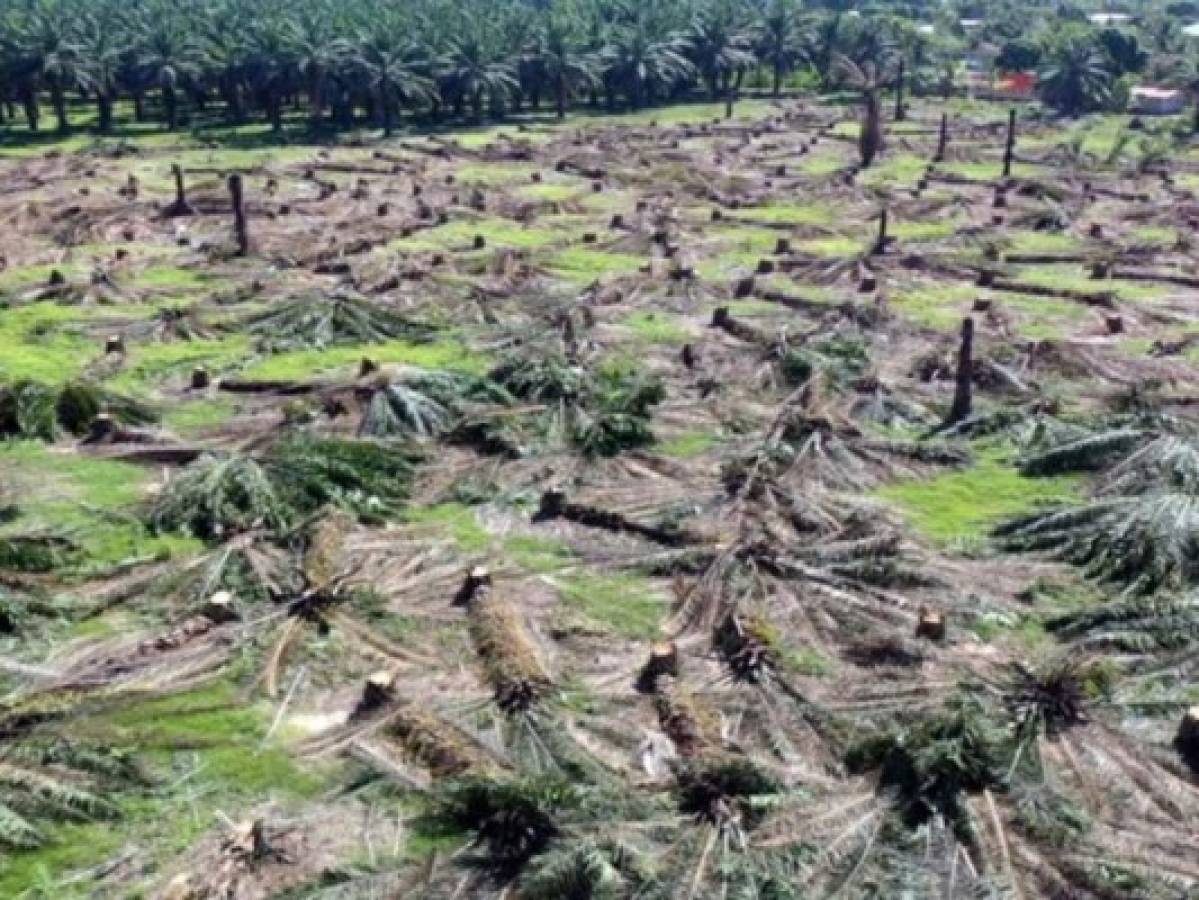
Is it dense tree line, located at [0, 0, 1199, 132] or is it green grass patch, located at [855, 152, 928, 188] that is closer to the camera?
green grass patch, located at [855, 152, 928, 188]

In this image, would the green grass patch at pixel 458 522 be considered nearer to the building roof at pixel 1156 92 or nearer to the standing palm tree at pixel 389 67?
the standing palm tree at pixel 389 67

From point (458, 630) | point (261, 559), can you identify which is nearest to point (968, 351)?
point (458, 630)

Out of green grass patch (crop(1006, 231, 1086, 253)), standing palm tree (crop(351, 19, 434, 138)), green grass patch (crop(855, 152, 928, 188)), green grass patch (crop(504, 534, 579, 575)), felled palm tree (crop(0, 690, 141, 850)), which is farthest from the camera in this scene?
standing palm tree (crop(351, 19, 434, 138))

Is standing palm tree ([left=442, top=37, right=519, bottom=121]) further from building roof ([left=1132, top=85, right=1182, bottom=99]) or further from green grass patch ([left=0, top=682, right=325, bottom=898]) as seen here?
green grass patch ([left=0, top=682, right=325, bottom=898])

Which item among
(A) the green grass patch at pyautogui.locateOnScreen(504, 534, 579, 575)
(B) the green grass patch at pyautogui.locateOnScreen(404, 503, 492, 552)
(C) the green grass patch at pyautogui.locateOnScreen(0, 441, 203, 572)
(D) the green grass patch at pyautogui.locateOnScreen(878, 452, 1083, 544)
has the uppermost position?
(C) the green grass patch at pyautogui.locateOnScreen(0, 441, 203, 572)

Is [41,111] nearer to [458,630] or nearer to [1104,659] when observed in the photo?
[458,630]

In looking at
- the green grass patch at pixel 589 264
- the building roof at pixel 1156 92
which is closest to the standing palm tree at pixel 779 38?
the building roof at pixel 1156 92

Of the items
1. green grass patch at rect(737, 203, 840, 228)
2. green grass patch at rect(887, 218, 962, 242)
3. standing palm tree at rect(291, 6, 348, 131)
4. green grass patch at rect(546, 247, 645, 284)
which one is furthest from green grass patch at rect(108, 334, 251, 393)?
standing palm tree at rect(291, 6, 348, 131)
